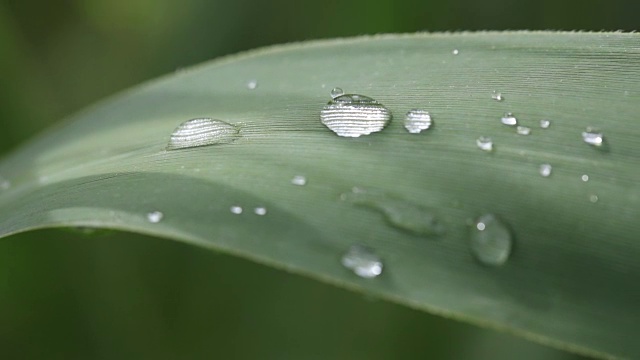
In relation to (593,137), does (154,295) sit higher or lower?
lower

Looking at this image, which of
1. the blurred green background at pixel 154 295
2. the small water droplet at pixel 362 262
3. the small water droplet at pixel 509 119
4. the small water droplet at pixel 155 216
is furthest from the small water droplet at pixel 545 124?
the blurred green background at pixel 154 295

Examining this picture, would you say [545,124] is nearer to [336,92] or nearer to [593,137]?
[593,137]

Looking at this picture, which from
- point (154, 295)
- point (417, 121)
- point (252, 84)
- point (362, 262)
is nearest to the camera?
point (362, 262)

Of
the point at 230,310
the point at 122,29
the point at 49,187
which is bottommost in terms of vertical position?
the point at 230,310

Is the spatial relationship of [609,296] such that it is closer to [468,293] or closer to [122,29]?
[468,293]

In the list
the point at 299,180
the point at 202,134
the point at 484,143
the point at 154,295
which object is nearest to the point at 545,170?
the point at 484,143

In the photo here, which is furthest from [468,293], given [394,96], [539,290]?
[394,96]
